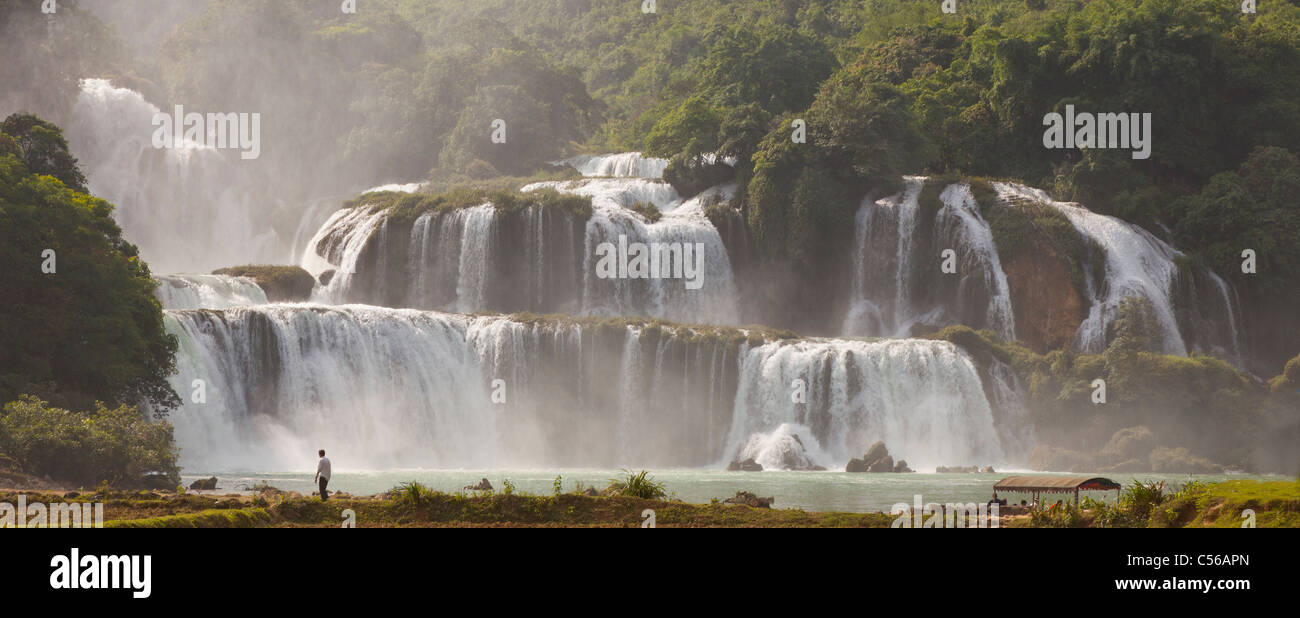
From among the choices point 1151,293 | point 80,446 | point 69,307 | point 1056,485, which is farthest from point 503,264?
point 1056,485

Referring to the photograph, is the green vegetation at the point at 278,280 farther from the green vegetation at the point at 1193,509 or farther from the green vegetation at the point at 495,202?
the green vegetation at the point at 1193,509

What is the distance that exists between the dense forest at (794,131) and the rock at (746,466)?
10.2 meters

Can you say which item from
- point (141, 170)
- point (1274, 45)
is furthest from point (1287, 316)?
point (141, 170)

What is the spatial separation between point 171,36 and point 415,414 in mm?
49114

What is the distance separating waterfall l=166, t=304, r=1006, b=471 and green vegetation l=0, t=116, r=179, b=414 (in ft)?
29.5

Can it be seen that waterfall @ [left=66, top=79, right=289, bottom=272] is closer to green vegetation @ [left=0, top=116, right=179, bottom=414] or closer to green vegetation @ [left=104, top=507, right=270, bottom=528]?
green vegetation @ [left=0, top=116, right=179, bottom=414]

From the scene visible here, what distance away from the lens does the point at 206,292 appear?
4428 cm

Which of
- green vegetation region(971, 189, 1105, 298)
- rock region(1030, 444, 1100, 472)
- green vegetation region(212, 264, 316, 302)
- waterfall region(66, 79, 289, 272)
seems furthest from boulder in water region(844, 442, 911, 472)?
waterfall region(66, 79, 289, 272)

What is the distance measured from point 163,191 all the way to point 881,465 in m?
46.2

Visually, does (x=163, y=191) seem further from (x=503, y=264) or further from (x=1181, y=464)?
(x=1181, y=464)

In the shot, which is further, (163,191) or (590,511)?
(163,191)

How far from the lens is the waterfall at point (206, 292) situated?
42.5m

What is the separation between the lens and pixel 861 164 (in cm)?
5356

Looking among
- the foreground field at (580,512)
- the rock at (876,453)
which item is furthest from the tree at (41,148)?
the rock at (876,453)
